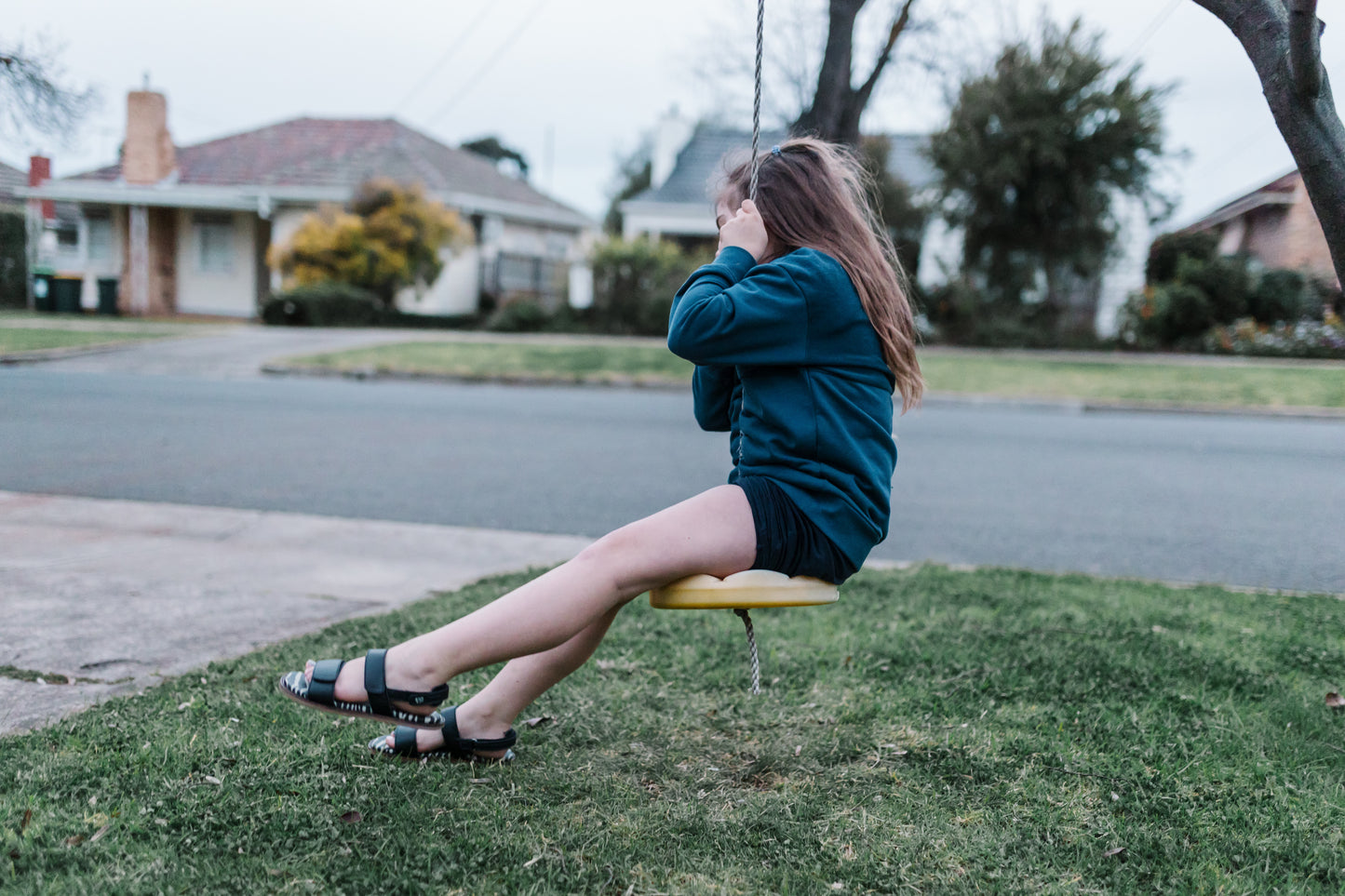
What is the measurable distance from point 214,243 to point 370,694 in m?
28.2

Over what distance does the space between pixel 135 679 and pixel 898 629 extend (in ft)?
8.77

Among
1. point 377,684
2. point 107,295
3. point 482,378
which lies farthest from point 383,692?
point 107,295

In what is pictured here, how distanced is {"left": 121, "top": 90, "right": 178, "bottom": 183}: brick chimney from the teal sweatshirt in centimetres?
2839

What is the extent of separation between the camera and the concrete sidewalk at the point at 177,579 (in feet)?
11.2

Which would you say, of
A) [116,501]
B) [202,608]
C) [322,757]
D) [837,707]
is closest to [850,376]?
[837,707]

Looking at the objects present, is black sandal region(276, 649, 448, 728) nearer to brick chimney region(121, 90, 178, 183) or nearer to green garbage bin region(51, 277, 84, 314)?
green garbage bin region(51, 277, 84, 314)

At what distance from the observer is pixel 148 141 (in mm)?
26719

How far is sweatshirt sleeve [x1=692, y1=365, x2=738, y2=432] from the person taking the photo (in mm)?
2738

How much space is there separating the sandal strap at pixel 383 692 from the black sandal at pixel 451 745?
0.26 meters

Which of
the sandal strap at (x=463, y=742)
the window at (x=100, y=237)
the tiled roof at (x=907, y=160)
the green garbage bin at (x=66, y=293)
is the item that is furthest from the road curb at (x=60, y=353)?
the tiled roof at (x=907, y=160)

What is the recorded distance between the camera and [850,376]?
247 centimetres

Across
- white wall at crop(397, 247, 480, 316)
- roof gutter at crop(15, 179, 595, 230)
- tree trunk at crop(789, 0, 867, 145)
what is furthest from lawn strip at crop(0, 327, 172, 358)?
tree trunk at crop(789, 0, 867, 145)

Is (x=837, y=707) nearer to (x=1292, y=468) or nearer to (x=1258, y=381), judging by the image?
(x=1292, y=468)

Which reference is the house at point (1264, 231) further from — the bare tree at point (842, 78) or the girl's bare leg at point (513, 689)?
the girl's bare leg at point (513, 689)
